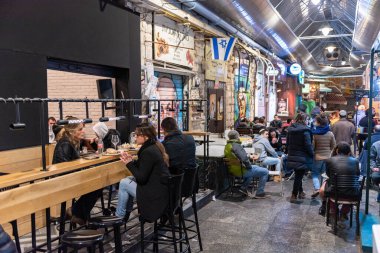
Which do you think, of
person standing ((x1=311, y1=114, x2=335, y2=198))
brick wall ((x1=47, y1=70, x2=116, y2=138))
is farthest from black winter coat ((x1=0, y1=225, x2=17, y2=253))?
person standing ((x1=311, y1=114, x2=335, y2=198))

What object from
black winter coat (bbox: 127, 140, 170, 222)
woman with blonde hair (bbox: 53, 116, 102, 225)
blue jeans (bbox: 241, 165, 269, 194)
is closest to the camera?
black winter coat (bbox: 127, 140, 170, 222)

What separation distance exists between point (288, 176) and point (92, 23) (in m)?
5.33

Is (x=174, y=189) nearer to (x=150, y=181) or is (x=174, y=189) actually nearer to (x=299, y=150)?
(x=150, y=181)

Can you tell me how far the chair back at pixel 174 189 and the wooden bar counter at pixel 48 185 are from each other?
0.58m

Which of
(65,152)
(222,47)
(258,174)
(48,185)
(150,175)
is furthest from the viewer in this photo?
(222,47)

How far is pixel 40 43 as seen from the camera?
452 cm

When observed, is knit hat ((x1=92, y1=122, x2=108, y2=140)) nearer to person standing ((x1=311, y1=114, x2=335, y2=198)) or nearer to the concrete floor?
the concrete floor

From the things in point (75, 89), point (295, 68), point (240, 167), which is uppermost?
point (295, 68)

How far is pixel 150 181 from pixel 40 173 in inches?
39.6

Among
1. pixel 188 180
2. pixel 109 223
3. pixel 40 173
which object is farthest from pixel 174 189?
pixel 40 173

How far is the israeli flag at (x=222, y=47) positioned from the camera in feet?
28.0

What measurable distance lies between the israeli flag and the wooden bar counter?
5327 mm

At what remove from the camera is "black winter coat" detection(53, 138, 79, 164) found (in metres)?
3.97

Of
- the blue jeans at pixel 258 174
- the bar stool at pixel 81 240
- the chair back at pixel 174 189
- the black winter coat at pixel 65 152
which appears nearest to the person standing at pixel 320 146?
the blue jeans at pixel 258 174
